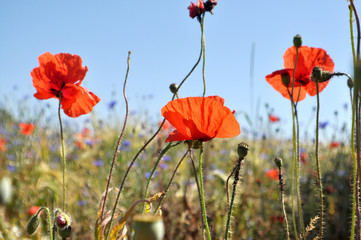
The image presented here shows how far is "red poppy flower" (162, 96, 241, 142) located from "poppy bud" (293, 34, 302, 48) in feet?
1.42

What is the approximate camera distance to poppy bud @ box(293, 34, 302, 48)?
125 centimetres

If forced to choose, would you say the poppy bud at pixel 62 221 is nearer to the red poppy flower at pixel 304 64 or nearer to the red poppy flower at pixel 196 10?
the red poppy flower at pixel 196 10

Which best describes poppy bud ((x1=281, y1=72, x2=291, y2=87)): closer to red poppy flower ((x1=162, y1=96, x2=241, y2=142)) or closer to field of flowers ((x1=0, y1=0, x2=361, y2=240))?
field of flowers ((x1=0, y1=0, x2=361, y2=240))

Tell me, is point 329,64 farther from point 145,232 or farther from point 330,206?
point 330,206

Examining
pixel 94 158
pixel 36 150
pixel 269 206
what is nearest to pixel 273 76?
pixel 269 206

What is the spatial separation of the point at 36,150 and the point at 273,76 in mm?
2750

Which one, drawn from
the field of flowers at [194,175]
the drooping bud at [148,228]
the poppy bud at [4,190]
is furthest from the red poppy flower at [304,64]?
the poppy bud at [4,190]

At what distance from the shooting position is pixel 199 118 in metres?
0.96

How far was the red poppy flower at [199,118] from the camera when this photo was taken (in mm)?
940

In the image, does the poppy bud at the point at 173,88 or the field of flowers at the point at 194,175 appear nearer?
the field of flowers at the point at 194,175

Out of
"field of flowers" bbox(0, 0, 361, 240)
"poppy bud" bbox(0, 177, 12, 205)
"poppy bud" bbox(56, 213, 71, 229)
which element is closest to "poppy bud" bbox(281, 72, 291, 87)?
"field of flowers" bbox(0, 0, 361, 240)

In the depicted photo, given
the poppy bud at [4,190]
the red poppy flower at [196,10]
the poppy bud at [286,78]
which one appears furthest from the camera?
the poppy bud at [286,78]

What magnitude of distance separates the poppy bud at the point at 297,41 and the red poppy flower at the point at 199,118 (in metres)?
0.43

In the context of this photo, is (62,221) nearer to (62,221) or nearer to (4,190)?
(62,221)
